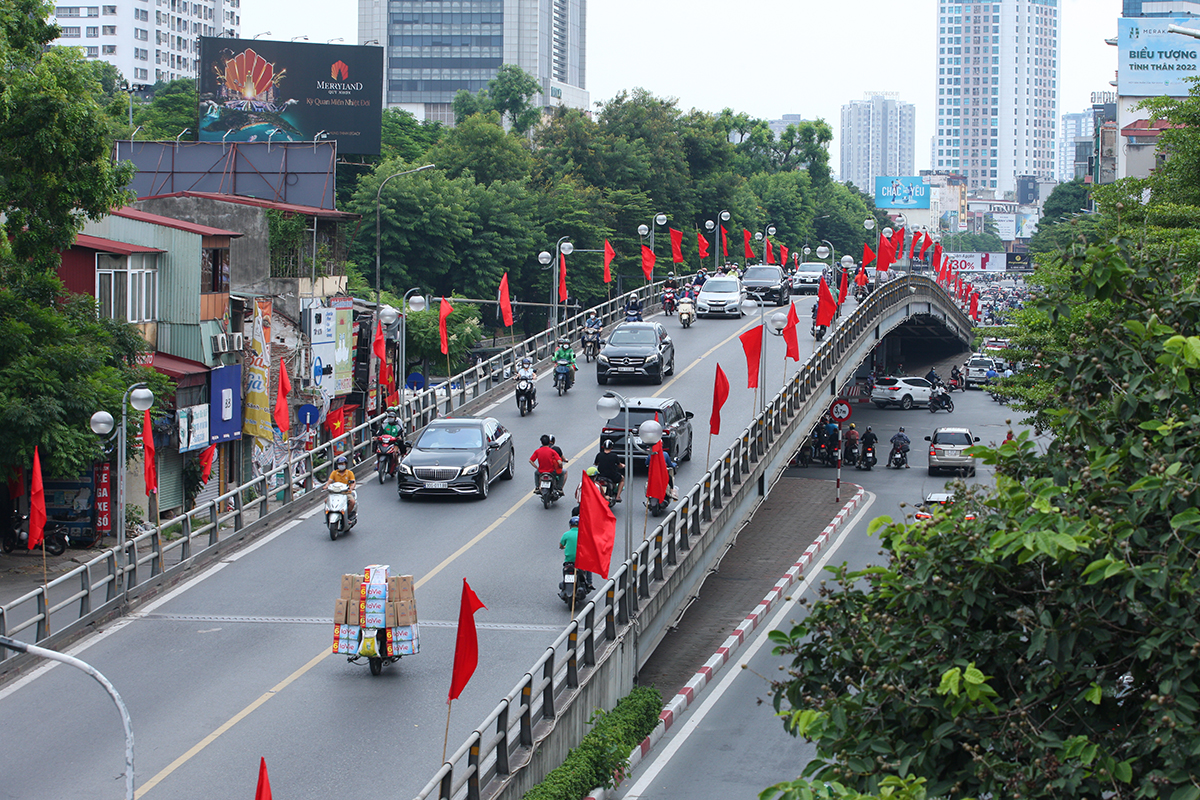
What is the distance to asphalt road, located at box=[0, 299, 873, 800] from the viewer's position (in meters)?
14.4

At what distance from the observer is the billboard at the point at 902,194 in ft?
479

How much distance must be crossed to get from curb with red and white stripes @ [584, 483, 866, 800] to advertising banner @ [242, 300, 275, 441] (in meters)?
12.6

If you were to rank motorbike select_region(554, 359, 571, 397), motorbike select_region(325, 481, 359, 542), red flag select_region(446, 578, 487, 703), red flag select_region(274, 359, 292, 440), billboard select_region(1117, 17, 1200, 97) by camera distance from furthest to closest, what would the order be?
billboard select_region(1117, 17, 1200, 97) < motorbike select_region(554, 359, 571, 397) < red flag select_region(274, 359, 292, 440) < motorbike select_region(325, 481, 359, 542) < red flag select_region(446, 578, 487, 703)

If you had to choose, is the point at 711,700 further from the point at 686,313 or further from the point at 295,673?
the point at 686,313

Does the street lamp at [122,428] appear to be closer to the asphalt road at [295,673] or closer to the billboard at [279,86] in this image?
the asphalt road at [295,673]

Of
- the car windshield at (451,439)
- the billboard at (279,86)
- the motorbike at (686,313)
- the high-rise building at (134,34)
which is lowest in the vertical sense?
the car windshield at (451,439)

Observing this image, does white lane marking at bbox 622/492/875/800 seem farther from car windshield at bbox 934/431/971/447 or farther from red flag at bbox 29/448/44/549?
car windshield at bbox 934/431/971/447

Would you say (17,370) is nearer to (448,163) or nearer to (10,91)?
(10,91)

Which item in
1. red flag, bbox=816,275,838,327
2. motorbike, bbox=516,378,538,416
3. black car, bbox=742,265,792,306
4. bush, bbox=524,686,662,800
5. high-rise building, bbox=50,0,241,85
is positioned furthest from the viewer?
high-rise building, bbox=50,0,241,85

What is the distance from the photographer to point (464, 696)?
16.8 m

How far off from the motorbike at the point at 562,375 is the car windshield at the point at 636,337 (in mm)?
1682

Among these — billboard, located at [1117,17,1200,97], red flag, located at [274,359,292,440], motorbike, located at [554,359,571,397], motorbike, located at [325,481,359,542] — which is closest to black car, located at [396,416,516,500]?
motorbike, located at [325,481,359,542]

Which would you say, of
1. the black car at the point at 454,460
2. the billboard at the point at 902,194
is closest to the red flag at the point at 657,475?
the black car at the point at 454,460

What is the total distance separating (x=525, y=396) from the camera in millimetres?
34281
